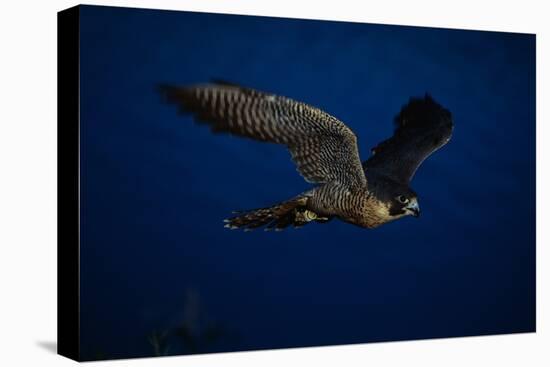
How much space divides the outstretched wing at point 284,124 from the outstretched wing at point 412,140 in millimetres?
349

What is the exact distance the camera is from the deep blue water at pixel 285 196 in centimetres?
709

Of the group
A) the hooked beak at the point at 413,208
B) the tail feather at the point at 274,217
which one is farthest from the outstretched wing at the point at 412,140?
the tail feather at the point at 274,217

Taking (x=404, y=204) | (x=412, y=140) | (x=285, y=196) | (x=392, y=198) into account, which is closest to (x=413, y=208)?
(x=404, y=204)

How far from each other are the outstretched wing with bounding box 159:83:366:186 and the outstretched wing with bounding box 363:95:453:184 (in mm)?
349

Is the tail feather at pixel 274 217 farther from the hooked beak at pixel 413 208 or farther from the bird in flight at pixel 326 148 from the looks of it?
the hooked beak at pixel 413 208

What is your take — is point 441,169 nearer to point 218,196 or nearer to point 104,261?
point 218,196

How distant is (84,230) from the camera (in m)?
7.00

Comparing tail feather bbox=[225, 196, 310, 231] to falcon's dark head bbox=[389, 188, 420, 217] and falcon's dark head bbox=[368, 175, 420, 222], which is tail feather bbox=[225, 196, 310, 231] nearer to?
falcon's dark head bbox=[368, 175, 420, 222]

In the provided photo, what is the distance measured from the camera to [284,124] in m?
6.85

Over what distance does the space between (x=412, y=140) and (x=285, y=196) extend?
105 cm

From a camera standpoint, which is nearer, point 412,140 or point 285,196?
point 285,196

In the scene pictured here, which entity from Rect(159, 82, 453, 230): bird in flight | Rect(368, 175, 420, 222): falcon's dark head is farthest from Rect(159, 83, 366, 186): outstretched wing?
Rect(368, 175, 420, 222): falcon's dark head

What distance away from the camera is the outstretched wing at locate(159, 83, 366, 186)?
6.30 m

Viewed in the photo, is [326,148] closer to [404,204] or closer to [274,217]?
→ [274,217]
